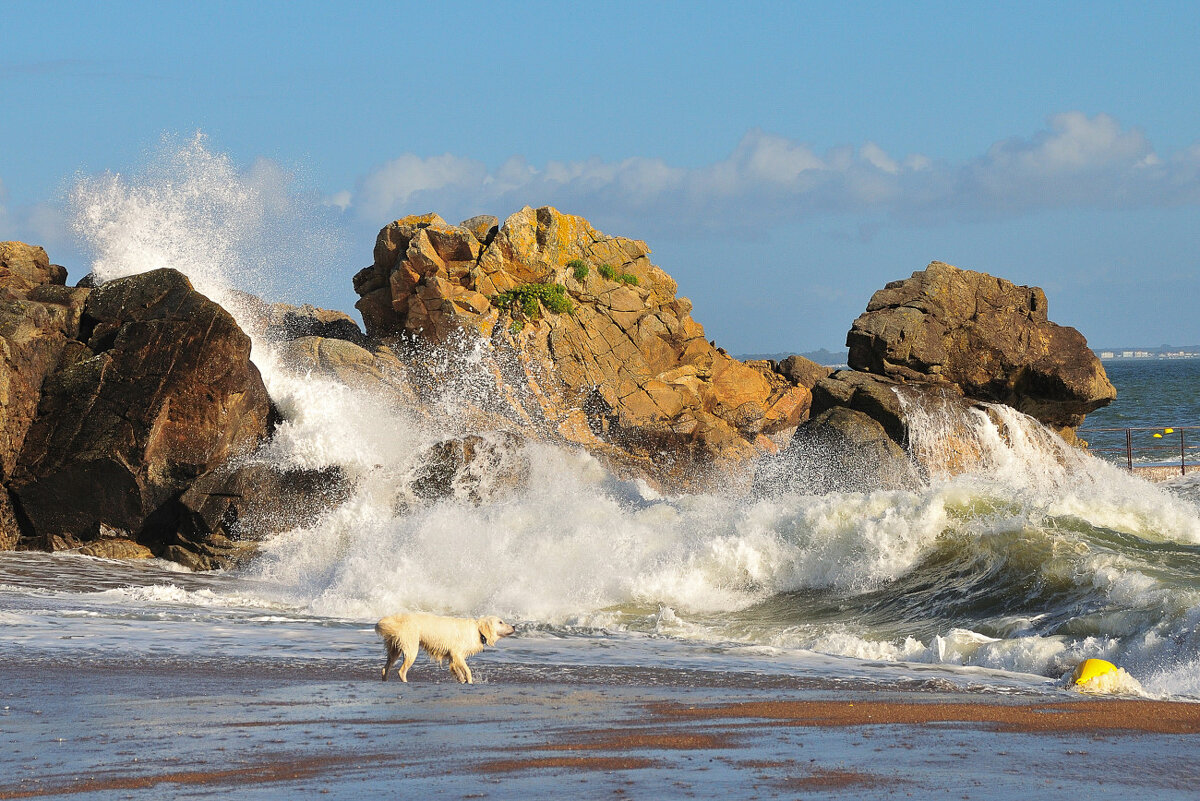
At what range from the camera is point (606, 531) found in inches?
555

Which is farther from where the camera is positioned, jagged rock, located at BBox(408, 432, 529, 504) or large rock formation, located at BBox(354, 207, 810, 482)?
large rock formation, located at BBox(354, 207, 810, 482)

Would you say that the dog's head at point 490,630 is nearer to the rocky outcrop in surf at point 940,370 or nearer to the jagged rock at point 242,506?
the jagged rock at point 242,506

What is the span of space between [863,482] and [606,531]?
5.08 m

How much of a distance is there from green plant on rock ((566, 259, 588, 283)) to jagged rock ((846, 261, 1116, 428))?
39.9 feet

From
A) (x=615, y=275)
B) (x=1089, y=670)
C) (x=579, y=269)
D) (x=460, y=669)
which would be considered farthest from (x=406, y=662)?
(x=615, y=275)

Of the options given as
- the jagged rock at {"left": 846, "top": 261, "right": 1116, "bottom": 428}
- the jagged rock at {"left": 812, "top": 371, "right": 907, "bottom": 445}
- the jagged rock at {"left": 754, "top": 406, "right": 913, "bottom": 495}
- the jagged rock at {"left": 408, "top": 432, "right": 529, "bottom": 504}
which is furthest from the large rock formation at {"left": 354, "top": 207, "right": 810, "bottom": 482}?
the jagged rock at {"left": 408, "top": 432, "right": 529, "bottom": 504}

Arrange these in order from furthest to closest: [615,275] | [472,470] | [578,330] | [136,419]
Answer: [615,275] < [578,330] < [472,470] < [136,419]

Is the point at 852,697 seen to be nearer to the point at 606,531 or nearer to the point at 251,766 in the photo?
the point at 251,766

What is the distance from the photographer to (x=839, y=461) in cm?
1767

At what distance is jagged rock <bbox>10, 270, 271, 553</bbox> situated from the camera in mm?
16422

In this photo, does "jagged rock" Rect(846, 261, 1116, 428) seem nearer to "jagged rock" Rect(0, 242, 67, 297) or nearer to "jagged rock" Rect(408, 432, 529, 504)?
"jagged rock" Rect(408, 432, 529, 504)

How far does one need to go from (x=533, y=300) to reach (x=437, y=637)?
23593 millimetres

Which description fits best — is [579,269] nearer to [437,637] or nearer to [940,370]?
[940,370]

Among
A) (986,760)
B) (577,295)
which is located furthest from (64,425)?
(577,295)
